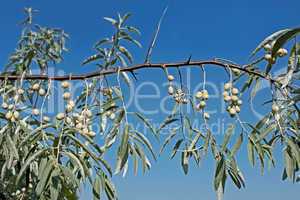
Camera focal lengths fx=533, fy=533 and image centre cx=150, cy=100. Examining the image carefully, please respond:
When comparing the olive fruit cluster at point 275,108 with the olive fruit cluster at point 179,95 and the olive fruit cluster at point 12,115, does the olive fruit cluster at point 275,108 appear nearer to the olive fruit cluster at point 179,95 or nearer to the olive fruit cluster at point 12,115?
the olive fruit cluster at point 179,95

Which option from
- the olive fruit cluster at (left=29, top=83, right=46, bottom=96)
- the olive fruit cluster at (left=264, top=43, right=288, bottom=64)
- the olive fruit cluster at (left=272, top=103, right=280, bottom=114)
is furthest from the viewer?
the olive fruit cluster at (left=29, top=83, right=46, bottom=96)

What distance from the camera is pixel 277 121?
5.48ft

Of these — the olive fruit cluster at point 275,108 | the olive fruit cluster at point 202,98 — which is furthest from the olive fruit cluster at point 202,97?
the olive fruit cluster at point 275,108

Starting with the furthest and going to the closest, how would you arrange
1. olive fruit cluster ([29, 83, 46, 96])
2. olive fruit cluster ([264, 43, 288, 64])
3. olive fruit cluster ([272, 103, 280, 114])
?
olive fruit cluster ([29, 83, 46, 96]) < olive fruit cluster ([272, 103, 280, 114]) < olive fruit cluster ([264, 43, 288, 64])

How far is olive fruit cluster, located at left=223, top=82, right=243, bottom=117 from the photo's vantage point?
1.64 meters

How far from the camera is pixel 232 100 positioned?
165cm

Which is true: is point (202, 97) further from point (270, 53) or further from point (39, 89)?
point (39, 89)

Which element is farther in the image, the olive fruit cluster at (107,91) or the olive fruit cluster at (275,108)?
the olive fruit cluster at (107,91)

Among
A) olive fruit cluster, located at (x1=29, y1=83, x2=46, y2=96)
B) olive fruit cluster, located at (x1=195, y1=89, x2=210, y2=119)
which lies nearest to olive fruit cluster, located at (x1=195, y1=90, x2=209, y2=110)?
olive fruit cluster, located at (x1=195, y1=89, x2=210, y2=119)

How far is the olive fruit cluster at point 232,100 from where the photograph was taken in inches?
64.7

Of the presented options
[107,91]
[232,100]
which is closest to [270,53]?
[232,100]

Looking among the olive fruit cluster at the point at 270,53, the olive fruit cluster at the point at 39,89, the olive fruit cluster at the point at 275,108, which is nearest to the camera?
the olive fruit cluster at the point at 270,53

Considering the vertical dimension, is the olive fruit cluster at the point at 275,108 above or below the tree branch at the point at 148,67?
below

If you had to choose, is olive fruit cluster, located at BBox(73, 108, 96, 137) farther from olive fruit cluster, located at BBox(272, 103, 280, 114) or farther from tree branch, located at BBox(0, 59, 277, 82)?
olive fruit cluster, located at BBox(272, 103, 280, 114)
